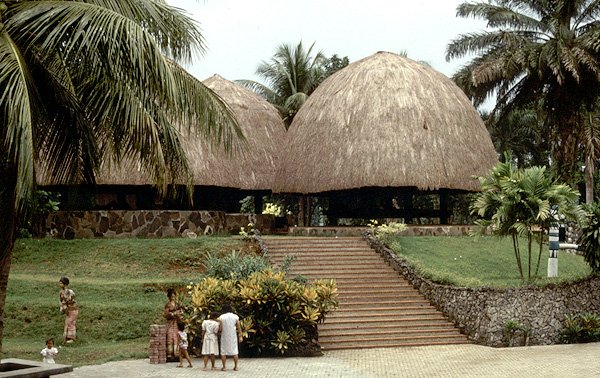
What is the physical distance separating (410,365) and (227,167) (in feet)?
50.5

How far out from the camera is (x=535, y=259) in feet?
82.6

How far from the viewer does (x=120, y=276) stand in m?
21.7

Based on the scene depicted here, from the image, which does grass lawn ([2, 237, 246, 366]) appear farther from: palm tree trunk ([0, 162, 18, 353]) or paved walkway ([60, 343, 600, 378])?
palm tree trunk ([0, 162, 18, 353])

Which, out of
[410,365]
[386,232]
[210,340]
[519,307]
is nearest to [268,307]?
[210,340]

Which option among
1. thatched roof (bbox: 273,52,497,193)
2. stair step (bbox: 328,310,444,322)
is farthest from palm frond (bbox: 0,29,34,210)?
thatched roof (bbox: 273,52,497,193)

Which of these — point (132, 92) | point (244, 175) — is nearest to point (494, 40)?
point (244, 175)

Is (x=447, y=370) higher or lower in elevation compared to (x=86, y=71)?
lower

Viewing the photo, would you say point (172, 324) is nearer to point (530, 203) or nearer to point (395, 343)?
point (395, 343)

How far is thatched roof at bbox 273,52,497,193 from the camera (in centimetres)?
2639

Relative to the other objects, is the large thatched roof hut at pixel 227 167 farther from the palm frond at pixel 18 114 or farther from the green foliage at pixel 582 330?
the palm frond at pixel 18 114

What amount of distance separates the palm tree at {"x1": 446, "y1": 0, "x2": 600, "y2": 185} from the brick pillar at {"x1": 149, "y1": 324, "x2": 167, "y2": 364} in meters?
16.3

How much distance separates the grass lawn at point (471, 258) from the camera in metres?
21.6

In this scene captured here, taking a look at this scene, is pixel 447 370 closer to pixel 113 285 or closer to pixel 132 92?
pixel 132 92

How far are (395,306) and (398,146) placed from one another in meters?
8.44
